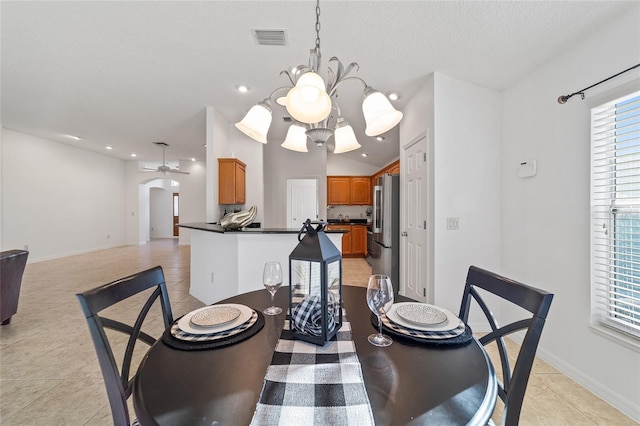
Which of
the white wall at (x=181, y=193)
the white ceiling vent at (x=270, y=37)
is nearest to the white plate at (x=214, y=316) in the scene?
the white ceiling vent at (x=270, y=37)

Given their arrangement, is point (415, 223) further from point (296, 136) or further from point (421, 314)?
point (421, 314)

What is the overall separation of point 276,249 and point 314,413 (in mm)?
2454

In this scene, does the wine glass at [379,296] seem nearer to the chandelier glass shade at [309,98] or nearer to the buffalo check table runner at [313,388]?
the buffalo check table runner at [313,388]

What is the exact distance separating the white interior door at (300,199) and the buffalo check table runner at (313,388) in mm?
A: 5310

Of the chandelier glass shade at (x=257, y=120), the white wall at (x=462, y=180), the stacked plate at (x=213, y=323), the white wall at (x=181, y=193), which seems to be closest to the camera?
the stacked plate at (x=213, y=323)

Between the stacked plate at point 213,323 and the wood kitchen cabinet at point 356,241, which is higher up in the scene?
the stacked plate at point 213,323

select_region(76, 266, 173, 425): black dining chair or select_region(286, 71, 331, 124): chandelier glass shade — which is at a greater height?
select_region(286, 71, 331, 124): chandelier glass shade

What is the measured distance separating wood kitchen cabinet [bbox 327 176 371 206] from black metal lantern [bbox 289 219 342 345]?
5980mm

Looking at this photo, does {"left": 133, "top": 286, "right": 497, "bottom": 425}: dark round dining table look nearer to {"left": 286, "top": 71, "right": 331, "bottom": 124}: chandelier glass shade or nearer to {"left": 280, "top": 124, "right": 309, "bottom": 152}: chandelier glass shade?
{"left": 286, "top": 71, "right": 331, "bottom": 124}: chandelier glass shade

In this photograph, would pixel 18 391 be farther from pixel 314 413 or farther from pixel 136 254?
pixel 136 254

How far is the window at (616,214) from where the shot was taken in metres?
1.61

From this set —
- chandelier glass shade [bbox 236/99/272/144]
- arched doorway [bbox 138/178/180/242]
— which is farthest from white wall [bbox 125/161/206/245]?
chandelier glass shade [bbox 236/99/272/144]

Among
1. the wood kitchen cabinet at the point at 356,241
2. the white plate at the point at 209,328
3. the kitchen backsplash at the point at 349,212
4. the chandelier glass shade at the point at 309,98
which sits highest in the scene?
the chandelier glass shade at the point at 309,98

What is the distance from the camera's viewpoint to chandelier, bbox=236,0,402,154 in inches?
42.2
